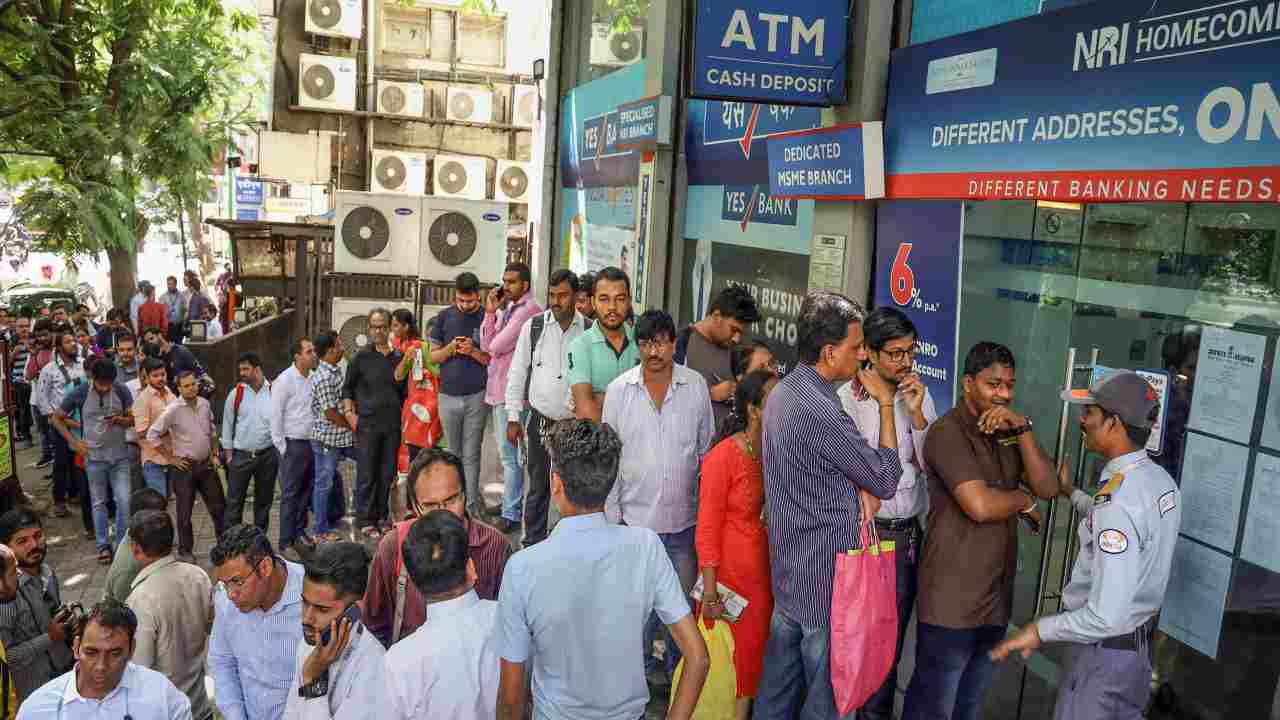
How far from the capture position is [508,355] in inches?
342

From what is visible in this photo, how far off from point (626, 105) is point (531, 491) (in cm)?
370

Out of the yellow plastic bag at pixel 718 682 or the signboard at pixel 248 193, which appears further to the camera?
the signboard at pixel 248 193

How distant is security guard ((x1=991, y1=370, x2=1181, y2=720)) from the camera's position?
3.65 m

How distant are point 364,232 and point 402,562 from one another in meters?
10.3

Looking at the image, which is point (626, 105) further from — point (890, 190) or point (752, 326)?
point (890, 190)

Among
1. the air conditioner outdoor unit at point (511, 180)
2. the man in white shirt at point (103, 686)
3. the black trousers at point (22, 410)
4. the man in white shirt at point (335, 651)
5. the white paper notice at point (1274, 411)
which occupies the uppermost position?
the air conditioner outdoor unit at point (511, 180)

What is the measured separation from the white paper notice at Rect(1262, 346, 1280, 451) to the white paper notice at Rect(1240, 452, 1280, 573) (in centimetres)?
6

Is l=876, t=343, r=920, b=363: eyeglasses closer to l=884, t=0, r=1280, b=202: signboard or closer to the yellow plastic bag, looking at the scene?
l=884, t=0, r=1280, b=202: signboard

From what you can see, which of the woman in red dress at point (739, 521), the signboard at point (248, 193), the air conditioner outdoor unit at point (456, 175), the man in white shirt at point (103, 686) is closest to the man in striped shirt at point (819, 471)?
the woman in red dress at point (739, 521)

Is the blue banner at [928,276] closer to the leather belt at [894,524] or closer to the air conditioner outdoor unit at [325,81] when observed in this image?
the leather belt at [894,524]

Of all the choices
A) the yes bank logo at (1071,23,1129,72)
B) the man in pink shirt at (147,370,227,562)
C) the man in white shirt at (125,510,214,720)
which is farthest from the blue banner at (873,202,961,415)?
the man in pink shirt at (147,370,227,562)

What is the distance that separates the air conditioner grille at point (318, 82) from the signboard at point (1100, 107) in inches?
711

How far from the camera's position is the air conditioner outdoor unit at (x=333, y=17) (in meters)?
21.2

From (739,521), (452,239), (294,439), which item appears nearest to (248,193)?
(452,239)
